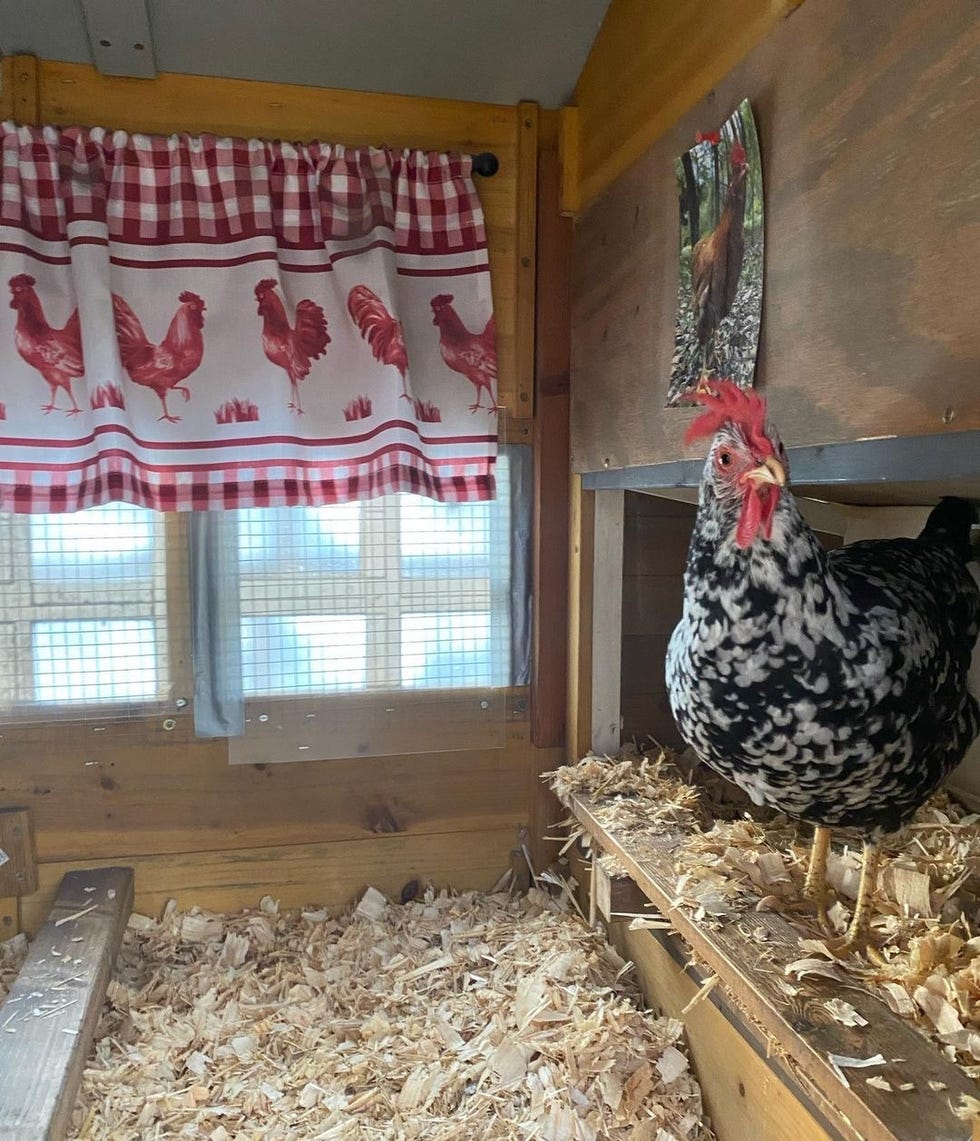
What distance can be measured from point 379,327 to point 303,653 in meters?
0.67

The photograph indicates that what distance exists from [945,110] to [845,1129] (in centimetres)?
94

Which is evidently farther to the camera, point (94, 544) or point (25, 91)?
point (94, 544)

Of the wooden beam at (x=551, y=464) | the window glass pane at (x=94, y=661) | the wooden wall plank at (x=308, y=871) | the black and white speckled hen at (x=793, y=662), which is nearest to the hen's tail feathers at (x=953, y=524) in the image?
the black and white speckled hen at (x=793, y=662)

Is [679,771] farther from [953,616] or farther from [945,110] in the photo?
[945,110]

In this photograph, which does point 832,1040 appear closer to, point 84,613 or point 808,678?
point 808,678

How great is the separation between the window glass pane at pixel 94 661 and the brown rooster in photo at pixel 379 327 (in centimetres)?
70

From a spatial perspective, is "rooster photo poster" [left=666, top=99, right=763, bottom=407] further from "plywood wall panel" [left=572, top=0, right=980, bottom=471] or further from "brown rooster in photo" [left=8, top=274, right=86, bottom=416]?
"brown rooster in photo" [left=8, top=274, right=86, bottom=416]

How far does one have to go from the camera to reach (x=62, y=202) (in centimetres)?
149

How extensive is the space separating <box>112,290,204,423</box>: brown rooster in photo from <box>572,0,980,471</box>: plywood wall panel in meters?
0.93

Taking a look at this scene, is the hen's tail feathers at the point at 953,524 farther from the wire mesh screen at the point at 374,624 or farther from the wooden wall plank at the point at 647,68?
the wire mesh screen at the point at 374,624

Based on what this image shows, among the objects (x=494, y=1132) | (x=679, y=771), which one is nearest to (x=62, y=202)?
(x=679, y=771)

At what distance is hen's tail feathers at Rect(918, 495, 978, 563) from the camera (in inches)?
45.9

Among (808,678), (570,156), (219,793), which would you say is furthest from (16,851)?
(570,156)

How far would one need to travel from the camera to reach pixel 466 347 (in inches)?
65.2
